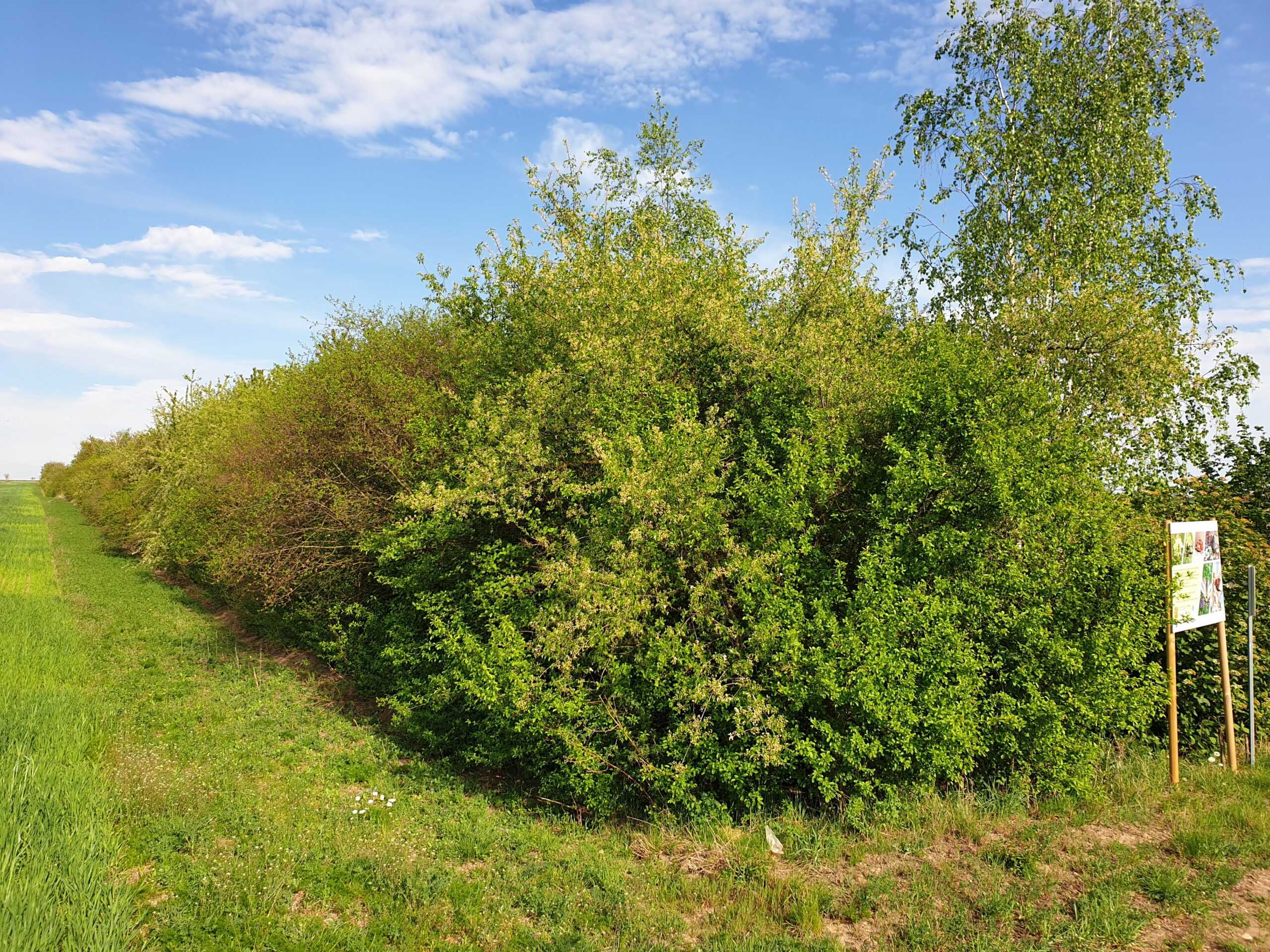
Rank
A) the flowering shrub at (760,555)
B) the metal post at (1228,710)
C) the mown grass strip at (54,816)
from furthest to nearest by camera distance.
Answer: the metal post at (1228,710) → the flowering shrub at (760,555) → the mown grass strip at (54,816)

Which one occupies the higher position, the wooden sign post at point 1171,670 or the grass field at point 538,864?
the wooden sign post at point 1171,670

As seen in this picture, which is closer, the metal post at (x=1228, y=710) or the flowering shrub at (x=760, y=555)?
the flowering shrub at (x=760, y=555)

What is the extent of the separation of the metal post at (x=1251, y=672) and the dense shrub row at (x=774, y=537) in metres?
0.86

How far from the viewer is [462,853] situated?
293 inches

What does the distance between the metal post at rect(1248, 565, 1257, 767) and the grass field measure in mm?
425

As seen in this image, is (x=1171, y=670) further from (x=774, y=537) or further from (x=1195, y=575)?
(x=774, y=537)

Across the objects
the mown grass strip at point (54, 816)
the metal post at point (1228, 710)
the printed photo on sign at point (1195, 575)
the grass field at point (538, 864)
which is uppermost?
the printed photo on sign at point (1195, 575)

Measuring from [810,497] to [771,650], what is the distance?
78.9 inches

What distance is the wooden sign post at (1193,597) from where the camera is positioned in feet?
A: 26.4

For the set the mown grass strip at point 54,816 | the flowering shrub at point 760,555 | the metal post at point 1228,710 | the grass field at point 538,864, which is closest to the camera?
the mown grass strip at point 54,816

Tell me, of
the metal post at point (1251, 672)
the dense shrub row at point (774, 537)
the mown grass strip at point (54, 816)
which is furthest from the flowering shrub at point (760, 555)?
the mown grass strip at point (54, 816)

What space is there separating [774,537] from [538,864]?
4.07m

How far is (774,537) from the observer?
8.51 metres

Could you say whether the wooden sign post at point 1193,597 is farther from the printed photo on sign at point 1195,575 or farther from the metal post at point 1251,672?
the metal post at point 1251,672
